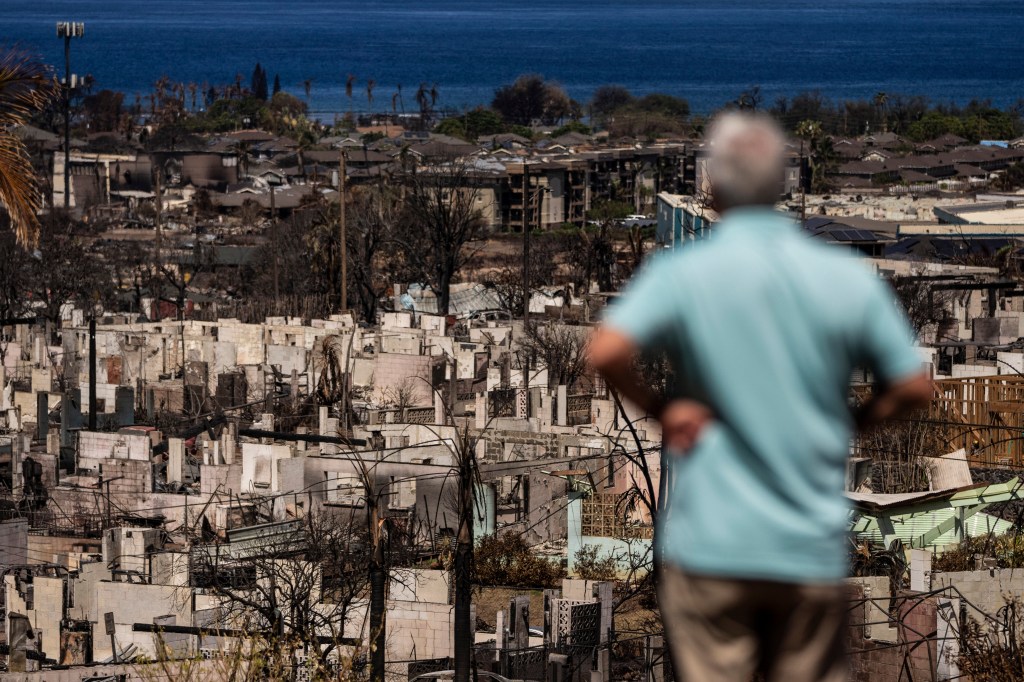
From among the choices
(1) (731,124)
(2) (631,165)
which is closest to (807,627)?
(1) (731,124)

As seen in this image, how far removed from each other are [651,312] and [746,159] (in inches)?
12.1

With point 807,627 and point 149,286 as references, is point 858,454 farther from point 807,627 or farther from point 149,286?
point 149,286

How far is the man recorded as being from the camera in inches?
119

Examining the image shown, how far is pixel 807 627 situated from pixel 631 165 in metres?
76.6

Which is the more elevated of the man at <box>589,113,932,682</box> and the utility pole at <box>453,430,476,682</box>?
the man at <box>589,113,932,682</box>

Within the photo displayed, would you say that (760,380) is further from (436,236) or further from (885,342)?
(436,236)

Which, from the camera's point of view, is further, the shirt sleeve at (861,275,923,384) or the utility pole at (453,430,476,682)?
the utility pole at (453,430,476,682)

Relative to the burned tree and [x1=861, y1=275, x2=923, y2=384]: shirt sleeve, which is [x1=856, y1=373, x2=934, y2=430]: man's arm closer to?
[x1=861, y1=275, x2=923, y2=384]: shirt sleeve

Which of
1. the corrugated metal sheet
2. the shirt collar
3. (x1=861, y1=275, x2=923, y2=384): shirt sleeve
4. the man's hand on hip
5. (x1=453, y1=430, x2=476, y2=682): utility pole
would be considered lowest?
the corrugated metal sheet

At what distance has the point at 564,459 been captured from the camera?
19.8 m

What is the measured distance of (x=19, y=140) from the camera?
→ 7.48 metres

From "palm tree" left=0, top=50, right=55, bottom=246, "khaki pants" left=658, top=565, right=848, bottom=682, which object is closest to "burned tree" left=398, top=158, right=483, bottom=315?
"palm tree" left=0, top=50, right=55, bottom=246

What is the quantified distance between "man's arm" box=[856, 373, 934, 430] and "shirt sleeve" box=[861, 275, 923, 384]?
0.01 m

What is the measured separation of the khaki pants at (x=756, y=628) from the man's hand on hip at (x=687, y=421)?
0.24 metres
